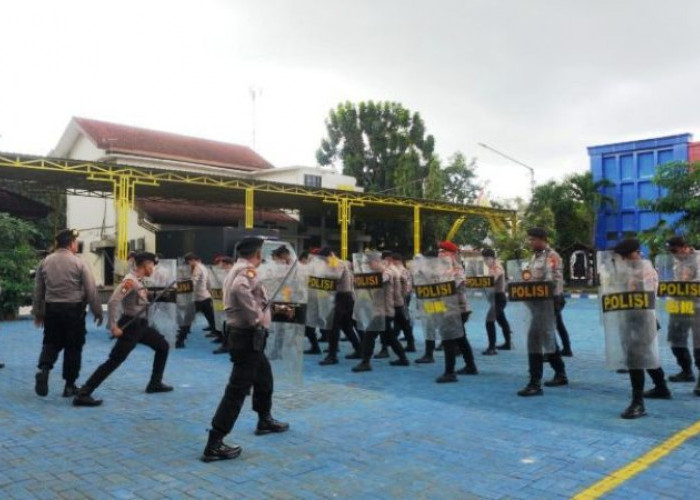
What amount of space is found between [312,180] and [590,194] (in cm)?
1332

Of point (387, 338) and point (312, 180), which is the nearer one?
point (387, 338)

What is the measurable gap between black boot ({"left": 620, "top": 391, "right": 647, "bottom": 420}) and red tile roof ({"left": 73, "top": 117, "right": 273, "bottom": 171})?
25.2 m

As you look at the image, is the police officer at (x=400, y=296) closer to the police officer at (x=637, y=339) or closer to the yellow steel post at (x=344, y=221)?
the police officer at (x=637, y=339)

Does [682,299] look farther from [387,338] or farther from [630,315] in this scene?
[387,338]

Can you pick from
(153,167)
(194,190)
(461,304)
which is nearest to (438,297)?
Answer: (461,304)

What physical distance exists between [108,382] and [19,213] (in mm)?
17647

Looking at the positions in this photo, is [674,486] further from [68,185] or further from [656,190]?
[656,190]

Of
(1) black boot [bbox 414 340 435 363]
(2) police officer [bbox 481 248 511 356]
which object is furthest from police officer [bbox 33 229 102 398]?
(2) police officer [bbox 481 248 511 356]

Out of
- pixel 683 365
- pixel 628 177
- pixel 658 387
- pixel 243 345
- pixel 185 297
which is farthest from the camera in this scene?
pixel 628 177

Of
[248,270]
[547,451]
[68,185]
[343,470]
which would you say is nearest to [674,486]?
[547,451]

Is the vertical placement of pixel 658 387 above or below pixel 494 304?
below

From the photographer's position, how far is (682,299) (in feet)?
23.3

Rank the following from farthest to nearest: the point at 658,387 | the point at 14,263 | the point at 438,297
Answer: the point at 14,263, the point at 438,297, the point at 658,387

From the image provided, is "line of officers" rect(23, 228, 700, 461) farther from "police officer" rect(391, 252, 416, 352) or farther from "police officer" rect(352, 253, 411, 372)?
"police officer" rect(391, 252, 416, 352)
